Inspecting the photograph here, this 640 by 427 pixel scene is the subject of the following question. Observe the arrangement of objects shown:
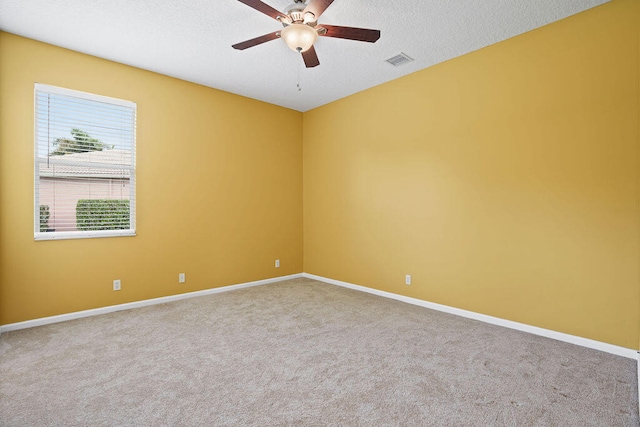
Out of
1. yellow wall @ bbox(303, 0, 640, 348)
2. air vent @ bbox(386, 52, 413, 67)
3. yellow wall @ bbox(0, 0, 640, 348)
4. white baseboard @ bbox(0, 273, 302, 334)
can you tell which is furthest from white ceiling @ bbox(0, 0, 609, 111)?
white baseboard @ bbox(0, 273, 302, 334)

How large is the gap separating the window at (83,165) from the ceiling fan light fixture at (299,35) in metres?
2.40

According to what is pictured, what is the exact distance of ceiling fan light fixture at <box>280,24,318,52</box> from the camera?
237 cm

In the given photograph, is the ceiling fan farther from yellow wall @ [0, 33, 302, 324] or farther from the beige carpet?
the beige carpet

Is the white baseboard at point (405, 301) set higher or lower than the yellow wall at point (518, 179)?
lower

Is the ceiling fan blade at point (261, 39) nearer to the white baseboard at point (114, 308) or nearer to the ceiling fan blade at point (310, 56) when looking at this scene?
the ceiling fan blade at point (310, 56)

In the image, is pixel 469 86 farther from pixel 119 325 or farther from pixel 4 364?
pixel 4 364

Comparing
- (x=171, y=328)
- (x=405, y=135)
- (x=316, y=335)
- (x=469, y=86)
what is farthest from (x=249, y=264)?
(x=469, y=86)

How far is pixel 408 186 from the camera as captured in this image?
4004mm

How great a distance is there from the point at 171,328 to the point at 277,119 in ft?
11.4

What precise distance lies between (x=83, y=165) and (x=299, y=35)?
9.15 ft

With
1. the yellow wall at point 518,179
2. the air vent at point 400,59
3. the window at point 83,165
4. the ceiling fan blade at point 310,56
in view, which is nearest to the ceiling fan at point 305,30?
the ceiling fan blade at point 310,56

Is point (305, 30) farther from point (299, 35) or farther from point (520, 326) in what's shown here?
point (520, 326)

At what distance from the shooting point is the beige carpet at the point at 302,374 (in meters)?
1.82

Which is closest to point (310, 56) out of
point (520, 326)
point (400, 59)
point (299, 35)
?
point (299, 35)
